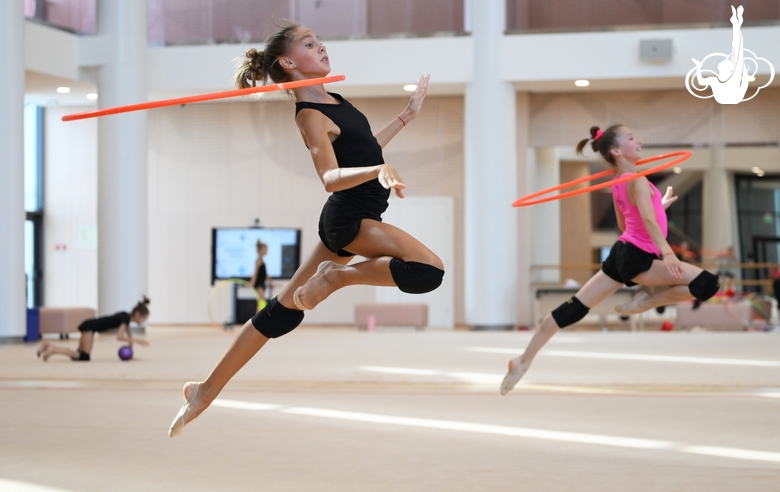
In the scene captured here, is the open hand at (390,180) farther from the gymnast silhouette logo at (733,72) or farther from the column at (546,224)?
the column at (546,224)

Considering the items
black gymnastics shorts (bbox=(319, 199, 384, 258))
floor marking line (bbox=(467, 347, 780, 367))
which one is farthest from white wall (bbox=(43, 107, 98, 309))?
black gymnastics shorts (bbox=(319, 199, 384, 258))

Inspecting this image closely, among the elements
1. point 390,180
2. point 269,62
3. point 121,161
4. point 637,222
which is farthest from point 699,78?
point 390,180

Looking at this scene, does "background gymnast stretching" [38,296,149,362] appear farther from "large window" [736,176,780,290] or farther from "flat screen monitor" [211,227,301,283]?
"large window" [736,176,780,290]

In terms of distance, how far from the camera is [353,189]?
3.54 m

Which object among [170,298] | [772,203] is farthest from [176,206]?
[772,203]

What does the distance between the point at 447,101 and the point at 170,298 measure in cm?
661

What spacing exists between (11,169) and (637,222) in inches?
375

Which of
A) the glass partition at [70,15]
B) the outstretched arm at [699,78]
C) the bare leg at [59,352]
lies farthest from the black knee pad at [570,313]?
the glass partition at [70,15]

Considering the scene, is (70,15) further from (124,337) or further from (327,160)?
(327,160)

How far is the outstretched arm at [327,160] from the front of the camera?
9.99 feet

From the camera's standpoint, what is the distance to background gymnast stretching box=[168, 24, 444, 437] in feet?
11.0

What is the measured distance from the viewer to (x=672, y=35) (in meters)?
14.2

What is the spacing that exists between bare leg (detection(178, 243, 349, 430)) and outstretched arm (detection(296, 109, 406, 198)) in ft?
1.65

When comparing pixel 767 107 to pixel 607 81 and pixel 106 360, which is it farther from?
pixel 106 360
